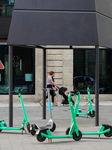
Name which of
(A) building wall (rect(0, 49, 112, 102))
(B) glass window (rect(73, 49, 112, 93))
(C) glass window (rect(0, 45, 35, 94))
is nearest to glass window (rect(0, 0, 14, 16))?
(C) glass window (rect(0, 45, 35, 94))

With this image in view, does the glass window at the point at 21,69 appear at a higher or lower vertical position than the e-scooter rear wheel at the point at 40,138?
higher

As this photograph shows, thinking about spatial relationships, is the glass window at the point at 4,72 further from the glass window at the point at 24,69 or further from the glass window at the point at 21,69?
the glass window at the point at 24,69

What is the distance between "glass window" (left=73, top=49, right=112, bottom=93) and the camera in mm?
18672

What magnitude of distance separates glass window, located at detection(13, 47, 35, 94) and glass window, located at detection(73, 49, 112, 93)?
2199 mm

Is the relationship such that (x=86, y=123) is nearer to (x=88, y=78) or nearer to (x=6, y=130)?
(x=6, y=130)

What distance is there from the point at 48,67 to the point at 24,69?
134cm

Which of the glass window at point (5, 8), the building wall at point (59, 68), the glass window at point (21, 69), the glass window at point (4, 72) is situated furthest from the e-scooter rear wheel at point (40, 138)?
the glass window at point (5, 8)

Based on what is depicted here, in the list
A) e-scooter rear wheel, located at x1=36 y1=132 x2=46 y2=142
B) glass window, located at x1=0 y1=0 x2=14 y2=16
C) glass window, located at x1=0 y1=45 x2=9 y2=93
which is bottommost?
e-scooter rear wheel, located at x1=36 y1=132 x2=46 y2=142

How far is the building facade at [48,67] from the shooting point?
1800 cm

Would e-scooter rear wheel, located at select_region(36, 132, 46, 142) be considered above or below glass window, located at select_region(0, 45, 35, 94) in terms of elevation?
below

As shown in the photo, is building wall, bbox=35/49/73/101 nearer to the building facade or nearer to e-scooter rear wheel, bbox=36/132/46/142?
the building facade

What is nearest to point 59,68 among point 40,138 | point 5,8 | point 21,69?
point 21,69

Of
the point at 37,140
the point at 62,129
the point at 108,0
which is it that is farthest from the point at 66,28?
the point at 37,140

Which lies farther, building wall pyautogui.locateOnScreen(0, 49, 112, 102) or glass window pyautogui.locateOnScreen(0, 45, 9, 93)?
glass window pyautogui.locateOnScreen(0, 45, 9, 93)
